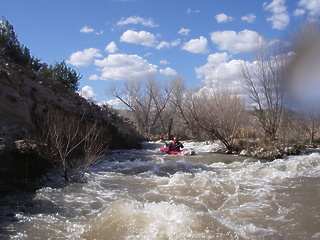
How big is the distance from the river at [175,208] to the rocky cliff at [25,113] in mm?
995

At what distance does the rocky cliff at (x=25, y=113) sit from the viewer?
291 inches

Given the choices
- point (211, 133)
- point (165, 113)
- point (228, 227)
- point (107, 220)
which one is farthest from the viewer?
point (165, 113)

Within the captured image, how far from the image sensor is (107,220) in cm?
502

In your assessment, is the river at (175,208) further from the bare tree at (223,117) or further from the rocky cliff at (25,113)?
→ the bare tree at (223,117)

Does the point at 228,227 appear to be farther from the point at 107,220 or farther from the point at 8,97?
the point at 8,97

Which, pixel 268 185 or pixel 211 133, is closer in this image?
pixel 268 185

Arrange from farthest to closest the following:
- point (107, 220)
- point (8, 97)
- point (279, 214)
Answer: point (8, 97), point (279, 214), point (107, 220)

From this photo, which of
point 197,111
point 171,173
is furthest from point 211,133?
point 171,173

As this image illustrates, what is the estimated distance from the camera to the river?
4.47 meters

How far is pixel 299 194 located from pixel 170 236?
416 cm

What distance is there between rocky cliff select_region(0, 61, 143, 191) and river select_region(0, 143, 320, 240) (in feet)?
3.27

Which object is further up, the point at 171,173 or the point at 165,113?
the point at 165,113

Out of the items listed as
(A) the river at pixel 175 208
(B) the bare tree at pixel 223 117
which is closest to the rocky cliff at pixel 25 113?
(A) the river at pixel 175 208

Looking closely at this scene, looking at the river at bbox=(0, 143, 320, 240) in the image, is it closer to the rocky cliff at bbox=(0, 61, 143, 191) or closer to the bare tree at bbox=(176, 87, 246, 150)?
the rocky cliff at bbox=(0, 61, 143, 191)
